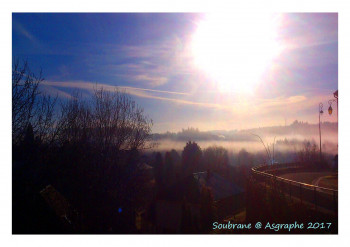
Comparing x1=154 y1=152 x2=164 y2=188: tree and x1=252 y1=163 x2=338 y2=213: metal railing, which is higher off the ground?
x1=252 y1=163 x2=338 y2=213: metal railing

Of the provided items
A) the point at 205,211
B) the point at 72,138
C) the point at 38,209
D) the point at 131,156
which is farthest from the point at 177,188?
the point at 38,209

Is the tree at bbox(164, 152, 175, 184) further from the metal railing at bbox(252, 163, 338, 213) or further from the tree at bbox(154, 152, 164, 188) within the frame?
the metal railing at bbox(252, 163, 338, 213)

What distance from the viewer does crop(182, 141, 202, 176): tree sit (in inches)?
480

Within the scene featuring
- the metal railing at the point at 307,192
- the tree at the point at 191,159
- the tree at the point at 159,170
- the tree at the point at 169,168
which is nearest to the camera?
the metal railing at the point at 307,192

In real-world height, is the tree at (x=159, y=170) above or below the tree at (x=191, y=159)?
below

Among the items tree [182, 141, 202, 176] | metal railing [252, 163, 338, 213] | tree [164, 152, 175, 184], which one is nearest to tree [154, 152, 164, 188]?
tree [164, 152, 175, 184]

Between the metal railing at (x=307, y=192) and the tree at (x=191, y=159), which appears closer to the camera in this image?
the metal railing at (x=307, y=192)

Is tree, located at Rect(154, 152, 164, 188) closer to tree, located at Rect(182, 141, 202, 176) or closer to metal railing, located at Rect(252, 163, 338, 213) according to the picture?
tree, located at Rect(182, 141, 202, 176)

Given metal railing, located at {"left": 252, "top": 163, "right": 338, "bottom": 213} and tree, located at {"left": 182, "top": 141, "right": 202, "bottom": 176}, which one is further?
tree, located at {"left": 182, "top": 141, "right": 202, "bottom": 176}

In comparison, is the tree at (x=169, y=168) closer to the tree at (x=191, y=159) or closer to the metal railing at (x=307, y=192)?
the tree at (x=191, y=159)

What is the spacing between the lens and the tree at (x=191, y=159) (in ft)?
40.0

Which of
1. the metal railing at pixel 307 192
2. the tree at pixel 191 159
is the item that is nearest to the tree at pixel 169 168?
the tree at pixel 191 159

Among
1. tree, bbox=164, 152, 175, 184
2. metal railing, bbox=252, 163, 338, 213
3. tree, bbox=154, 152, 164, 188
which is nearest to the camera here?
metal railing, bbox=252, 163, 338, 213

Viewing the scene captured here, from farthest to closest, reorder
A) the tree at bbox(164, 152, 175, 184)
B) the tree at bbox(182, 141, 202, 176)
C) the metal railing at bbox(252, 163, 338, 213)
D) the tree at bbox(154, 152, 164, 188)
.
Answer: the tree at bbox(154, 152, 164, 188) < the tree at bbox(164, 152, 175, 184) < the tree at bbox(182, 141, 202, 176) < the metal railing at bbox(252, 163, 338, 213)
